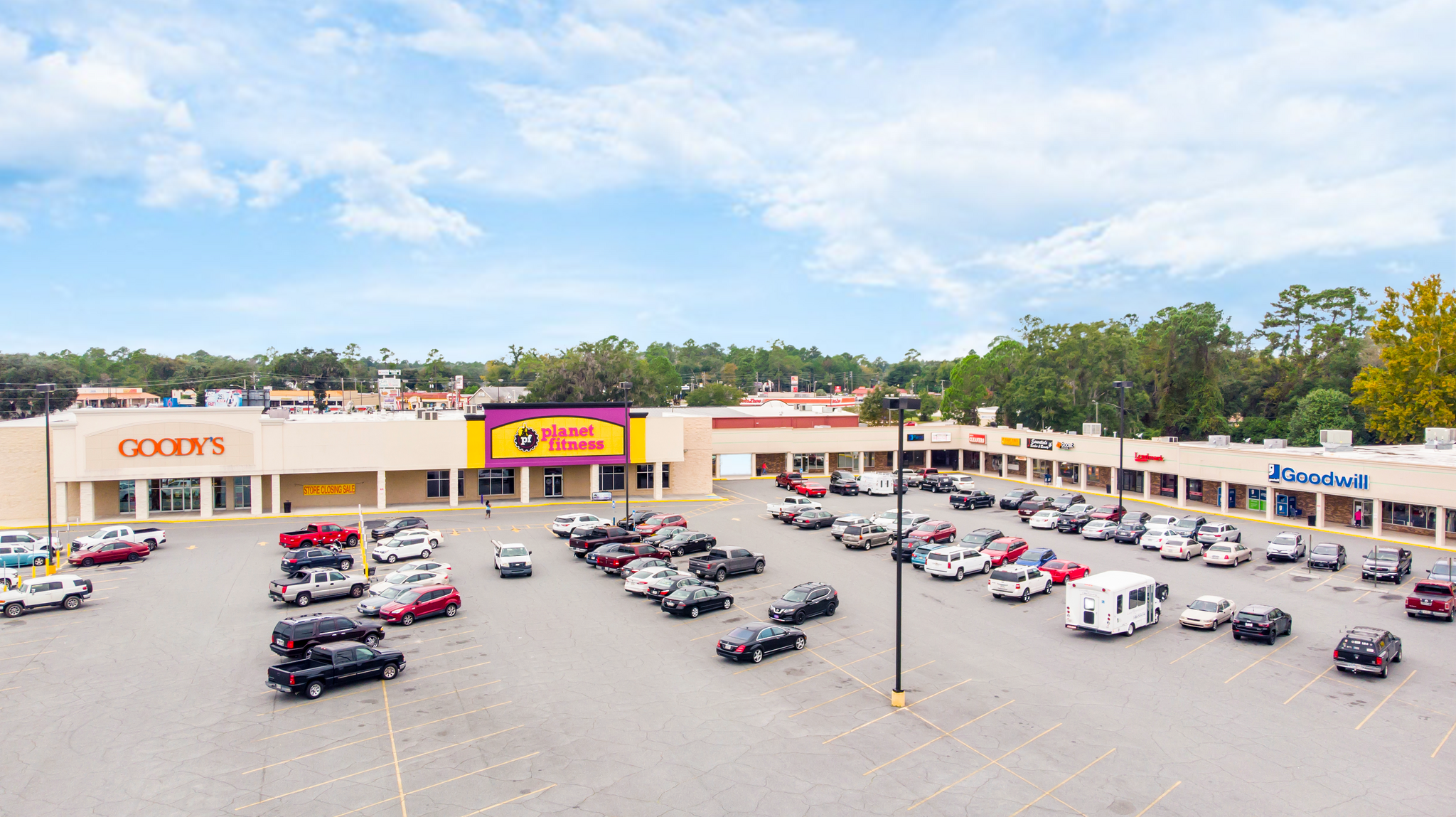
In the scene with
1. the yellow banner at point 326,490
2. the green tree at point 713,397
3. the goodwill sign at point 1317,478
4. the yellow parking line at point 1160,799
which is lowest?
the yellow parking line at point 1160,799

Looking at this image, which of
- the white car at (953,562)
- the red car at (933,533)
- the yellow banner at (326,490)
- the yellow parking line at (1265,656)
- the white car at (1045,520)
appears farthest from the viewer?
the yellow banner at (326,490)

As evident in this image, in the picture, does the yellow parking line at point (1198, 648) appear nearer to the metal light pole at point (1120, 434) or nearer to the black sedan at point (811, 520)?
the metal light pole at point (1120, 434)

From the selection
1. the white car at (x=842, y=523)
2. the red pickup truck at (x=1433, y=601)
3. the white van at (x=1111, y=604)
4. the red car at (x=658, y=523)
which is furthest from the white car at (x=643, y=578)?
the red pickup truck at (x=1433, y=601)

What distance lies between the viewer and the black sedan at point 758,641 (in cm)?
2442

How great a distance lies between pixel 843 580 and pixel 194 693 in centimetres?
2361

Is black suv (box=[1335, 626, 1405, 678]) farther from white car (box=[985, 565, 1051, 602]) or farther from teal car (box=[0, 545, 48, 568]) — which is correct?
teal car (box=[0, 545, 48, 568])

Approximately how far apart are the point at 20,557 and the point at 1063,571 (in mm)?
46256

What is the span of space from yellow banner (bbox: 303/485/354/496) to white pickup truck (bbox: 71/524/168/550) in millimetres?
12273

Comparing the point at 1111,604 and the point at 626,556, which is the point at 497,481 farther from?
the point at 1111,604

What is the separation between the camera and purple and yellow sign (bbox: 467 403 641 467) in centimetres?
5800

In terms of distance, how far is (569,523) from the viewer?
4662 cm

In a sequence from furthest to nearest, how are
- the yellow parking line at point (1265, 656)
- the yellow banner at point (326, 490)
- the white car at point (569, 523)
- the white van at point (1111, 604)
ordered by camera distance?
1. the yellow banner at point (326, 490)
2. the white car at point (569, 523)
3. the white van at point (1111, 604)
4. the yellow parking line at point (1265, 656)

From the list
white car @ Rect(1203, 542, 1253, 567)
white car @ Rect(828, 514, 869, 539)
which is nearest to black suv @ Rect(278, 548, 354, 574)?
white car @ Rect(828, 514, 869, 539)

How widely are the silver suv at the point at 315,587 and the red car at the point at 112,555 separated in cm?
1130
